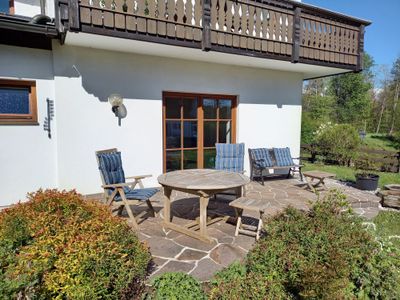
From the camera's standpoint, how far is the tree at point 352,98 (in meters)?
22.7

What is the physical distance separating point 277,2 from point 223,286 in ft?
18.9

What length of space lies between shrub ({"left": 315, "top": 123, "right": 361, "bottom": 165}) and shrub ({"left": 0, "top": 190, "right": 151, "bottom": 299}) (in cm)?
929

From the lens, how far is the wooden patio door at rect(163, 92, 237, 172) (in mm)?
6242

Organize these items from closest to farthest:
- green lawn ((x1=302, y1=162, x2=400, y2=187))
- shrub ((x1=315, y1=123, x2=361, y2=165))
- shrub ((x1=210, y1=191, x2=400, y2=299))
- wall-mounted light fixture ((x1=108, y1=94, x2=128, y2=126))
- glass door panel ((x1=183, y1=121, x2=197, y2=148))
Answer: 1. shrub ((x1=210, y1=191, x2=400, y2=299))
2. wall-mounted light fixture ((x1=108, y1=94, x2=128, y2=126))
3. glass door panel ((x1=183, y1=121, x2=197, y2=148))
4. green lawn ((x1=302, y1=162, x2=400, y2=187))
5. shrub ((x1=315, y1=123, x2=361, y2=165))

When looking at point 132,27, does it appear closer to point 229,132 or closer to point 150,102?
point 150,102

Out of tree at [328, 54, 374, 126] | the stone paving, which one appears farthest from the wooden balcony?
tree at [328, 54, 374, 126]

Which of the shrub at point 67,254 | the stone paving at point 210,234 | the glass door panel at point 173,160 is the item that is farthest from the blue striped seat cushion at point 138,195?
the glass door panel at point 173,160

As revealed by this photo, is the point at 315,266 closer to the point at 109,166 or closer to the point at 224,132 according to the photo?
the point at 109,166

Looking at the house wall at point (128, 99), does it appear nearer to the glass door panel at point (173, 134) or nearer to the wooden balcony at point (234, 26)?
the glass door panel at point (173, 134)

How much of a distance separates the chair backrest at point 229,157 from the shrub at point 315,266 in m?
2.93

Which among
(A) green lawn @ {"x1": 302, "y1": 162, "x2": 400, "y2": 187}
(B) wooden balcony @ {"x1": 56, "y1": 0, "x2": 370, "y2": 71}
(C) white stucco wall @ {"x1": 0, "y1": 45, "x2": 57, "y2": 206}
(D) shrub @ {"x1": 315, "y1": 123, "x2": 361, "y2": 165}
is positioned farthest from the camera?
(D) shrub @ {"x1": 315, "y1": 123, "x2": 361, "y2": 165}

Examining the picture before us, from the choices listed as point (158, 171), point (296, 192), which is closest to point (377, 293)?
point (296, 192)

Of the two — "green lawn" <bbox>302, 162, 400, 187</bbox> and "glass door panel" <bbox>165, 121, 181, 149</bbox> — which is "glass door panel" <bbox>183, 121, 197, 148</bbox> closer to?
"glass door panel" <bbox>165, 121, 181, 149</bbox>

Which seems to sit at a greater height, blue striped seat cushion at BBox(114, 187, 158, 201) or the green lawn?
blue striped seat cushion at BBox(114, 187, 158, 201)
